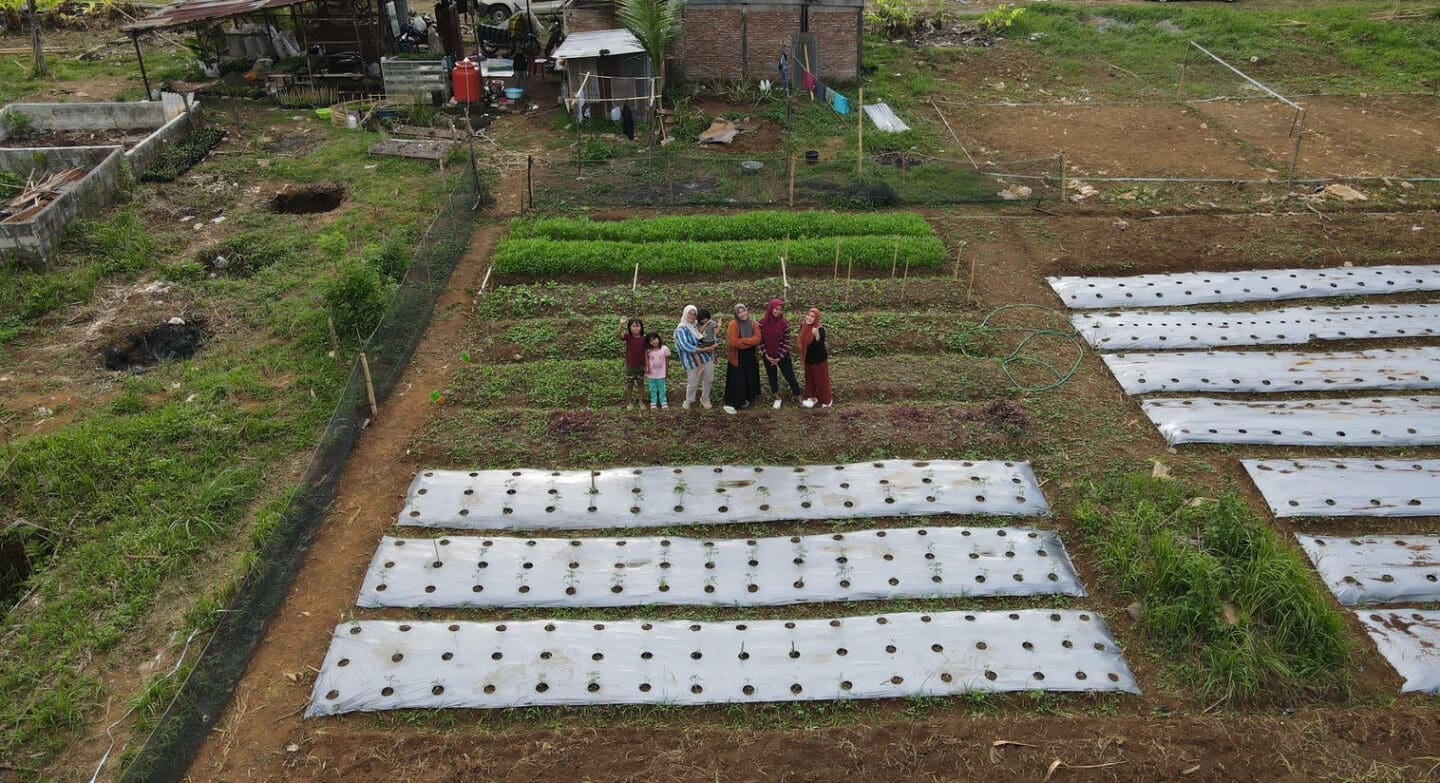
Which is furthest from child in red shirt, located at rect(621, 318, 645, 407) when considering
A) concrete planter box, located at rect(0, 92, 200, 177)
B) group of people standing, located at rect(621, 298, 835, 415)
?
concrete planter box, located at rect(0, 92, 200, 177)

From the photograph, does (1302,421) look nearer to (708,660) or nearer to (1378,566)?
(1378,566)

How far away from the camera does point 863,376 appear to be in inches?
491

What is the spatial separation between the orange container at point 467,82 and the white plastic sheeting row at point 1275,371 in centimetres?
1577

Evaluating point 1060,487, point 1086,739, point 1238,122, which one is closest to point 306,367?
point 1060,487

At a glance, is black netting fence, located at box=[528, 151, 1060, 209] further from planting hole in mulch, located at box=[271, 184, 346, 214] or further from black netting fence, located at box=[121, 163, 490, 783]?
planting hole in mulch, located at box=[271, 184, 346, 214]

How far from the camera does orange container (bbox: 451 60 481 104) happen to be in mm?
22422

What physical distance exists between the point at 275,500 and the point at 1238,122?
20495 mm

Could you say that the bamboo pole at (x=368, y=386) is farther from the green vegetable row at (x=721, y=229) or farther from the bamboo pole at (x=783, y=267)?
the bamboo pole at (x=783, y=267)

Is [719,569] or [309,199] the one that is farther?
[309,199]

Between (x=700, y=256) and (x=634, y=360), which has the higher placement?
(x=700, y=256)

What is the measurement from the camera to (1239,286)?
14375 millimetres

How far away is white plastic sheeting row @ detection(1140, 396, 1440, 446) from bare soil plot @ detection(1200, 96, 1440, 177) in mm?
8756

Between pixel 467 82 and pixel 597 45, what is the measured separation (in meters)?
3.15

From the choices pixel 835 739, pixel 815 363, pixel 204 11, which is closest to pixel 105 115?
pixel 204 11
